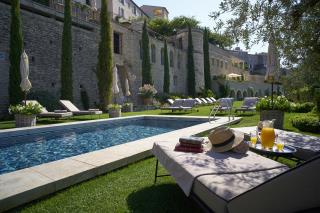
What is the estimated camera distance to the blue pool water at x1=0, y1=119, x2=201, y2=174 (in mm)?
5805

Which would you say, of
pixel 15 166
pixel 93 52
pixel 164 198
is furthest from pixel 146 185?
pixel 93 52

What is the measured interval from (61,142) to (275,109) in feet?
21.9

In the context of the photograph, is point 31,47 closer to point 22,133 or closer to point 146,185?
point 22,133

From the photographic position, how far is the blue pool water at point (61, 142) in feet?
19.0

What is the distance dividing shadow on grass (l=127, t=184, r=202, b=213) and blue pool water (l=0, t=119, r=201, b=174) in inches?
121

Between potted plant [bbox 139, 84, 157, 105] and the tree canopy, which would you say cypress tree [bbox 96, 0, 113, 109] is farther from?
the tree canopy

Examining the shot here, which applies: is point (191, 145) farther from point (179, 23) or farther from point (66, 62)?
point (179, 23)

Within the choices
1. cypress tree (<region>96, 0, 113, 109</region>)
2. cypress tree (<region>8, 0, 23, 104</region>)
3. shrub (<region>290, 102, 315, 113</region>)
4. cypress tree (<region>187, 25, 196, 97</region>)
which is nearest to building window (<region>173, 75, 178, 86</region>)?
cypress tree (<region>187, 25, 196, 97</region>)

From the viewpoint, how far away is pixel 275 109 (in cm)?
845

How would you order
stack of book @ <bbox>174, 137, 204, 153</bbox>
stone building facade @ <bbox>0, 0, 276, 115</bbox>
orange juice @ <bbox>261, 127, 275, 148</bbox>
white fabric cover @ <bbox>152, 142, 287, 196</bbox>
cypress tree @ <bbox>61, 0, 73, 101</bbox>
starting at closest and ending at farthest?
white fabric cover @ <bbox>152, 142, 287, 196</bbox>
stack of book @ <bbox>174, 137, 204, 153</bbox>
orange juice @ <bbox>261, 127, 275, 148</bbox>
stone building facade @ <bbox>0, 0, 276, 115</bbox>
cypress tree @ <bbox>61, 0, 73, 101</bbox>

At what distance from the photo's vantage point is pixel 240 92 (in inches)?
1558

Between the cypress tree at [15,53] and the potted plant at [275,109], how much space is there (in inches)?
455

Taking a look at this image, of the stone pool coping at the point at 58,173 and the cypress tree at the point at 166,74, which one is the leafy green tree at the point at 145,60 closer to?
the cypress tree at the point at 166,74

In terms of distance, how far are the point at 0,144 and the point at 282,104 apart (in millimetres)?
8455
